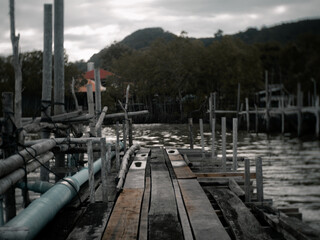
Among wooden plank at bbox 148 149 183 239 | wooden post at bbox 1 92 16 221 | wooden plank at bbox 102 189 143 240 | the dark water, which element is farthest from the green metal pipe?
the dark water

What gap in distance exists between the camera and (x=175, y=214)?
6121 millimetres

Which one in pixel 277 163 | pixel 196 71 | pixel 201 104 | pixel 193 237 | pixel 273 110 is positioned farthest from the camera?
pixel 196 71

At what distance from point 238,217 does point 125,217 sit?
2.01m

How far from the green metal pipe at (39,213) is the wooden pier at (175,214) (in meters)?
0.26

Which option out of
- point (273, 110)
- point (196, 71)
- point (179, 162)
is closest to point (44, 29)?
point (179, 162)

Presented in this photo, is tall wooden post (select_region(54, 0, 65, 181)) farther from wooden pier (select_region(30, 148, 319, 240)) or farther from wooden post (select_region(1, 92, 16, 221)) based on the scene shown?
wooden post (select_region(1, 92, 16, 221))

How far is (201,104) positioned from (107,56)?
158ft

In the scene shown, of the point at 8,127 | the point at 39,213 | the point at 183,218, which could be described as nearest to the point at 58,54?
the point at 8,127

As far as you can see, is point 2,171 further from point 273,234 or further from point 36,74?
point 36,74

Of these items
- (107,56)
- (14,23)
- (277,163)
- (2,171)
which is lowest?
(277,163)

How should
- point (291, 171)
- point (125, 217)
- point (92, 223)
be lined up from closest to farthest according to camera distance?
1. point (92, 223)
2. point (125, 217)
3. point (291, 171)

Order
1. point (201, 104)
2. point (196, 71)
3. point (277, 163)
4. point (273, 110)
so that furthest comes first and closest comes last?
point (196, 71)
point (201, 104)
point (273, 110)
point (277, 163)

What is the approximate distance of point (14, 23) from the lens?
7.60m

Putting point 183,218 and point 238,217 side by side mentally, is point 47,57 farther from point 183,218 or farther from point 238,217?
point 238,217
